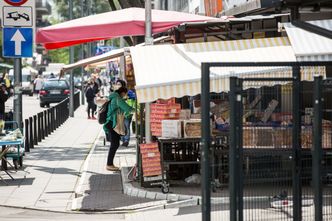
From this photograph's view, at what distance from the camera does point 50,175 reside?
16.2 metres

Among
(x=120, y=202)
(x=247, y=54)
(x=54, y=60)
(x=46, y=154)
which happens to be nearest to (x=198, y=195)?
(x=120, y=202)

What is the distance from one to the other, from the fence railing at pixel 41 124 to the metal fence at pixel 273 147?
502 inches

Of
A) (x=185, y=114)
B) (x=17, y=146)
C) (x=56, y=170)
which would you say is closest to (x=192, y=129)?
(x=185, y=114)

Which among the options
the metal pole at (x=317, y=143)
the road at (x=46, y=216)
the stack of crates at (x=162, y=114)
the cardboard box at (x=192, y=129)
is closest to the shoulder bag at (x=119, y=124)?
the stack of crates at (x=162, y=114)

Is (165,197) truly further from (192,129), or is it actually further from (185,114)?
(185,114)

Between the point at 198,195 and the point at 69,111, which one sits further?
the point at 69,111

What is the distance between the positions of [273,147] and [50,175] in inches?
340

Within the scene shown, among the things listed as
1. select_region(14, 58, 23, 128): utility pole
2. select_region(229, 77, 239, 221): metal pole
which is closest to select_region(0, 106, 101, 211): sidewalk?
select_region(14, 58, 23, 128): utility pole

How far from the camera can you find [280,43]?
1375cm

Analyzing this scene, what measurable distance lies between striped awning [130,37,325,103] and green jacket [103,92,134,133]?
7.22ft

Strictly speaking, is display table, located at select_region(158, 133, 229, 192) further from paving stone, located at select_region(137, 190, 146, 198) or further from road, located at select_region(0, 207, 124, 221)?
road, located at select_region(0, 207, 124, 221)

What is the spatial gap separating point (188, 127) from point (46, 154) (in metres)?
7.93

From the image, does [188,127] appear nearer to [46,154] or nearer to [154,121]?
[154,121]

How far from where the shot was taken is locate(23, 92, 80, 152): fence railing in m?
21.0
